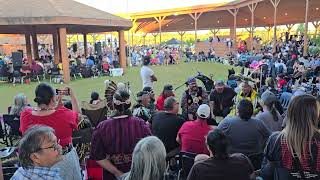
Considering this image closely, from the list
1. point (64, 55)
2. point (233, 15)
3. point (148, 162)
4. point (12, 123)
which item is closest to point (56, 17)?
point (64, 55)

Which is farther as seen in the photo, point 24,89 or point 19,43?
point 19,43

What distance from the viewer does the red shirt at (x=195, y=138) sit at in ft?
12.9

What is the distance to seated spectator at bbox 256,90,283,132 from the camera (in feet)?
14.6

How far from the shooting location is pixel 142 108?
5660 millimetres

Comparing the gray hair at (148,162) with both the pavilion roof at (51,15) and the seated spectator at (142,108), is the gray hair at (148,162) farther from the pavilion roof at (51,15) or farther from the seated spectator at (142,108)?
the pavilion roof at (51,15)

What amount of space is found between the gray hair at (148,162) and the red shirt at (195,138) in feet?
5.07

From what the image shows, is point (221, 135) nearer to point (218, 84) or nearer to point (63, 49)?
point (218, 84)

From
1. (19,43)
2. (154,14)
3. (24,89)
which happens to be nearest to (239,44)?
(154,14)

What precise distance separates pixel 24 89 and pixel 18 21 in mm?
3167

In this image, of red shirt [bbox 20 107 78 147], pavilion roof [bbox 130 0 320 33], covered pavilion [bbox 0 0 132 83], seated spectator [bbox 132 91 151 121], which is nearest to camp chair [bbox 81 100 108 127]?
seated spectator [bbox 132 91 151 121]

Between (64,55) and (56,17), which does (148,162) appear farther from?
(64,55)

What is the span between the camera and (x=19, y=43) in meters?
38.1

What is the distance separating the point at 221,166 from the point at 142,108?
3280 millimetres

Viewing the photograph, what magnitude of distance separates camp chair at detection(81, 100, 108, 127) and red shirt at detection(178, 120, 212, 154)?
269 centimetres
